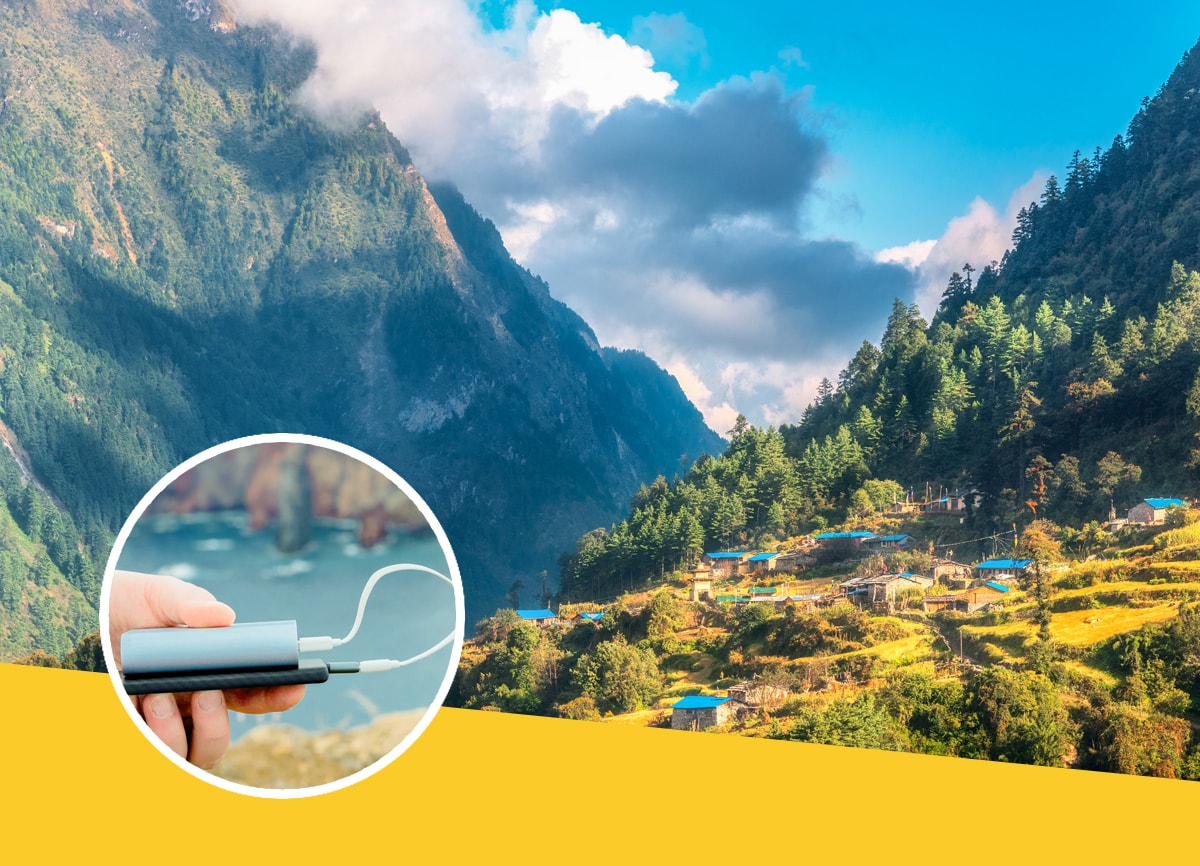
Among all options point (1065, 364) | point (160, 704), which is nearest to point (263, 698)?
point (160, 704)

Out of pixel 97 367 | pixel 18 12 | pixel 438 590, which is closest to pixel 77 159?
pixel 18 12

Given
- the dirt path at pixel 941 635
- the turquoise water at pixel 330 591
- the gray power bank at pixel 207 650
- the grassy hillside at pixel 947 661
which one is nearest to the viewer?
the gray power bank at pixel 207 650

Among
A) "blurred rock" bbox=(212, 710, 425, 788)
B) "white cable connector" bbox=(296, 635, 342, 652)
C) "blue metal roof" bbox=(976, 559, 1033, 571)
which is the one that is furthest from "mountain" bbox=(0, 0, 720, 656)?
"white cable connector" bbox=(296, 635, 342, 652)

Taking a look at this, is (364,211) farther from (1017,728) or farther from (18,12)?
(1017,728)

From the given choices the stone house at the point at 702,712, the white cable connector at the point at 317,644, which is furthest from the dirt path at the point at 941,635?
the white cable connector at the point at 317,644

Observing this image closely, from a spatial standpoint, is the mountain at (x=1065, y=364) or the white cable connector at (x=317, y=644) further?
the mountain at (x=1065, y=364)

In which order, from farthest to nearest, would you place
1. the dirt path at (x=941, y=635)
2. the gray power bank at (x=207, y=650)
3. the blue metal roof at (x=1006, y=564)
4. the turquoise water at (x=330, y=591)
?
the blue metal roof at (x=1006, y=564), the dirt path at (x=941, y=635), the turquoise water at (x=330, y=591), the gray power bank at (x=207, y=650)

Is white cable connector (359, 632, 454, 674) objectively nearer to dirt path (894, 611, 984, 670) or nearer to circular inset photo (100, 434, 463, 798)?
circular inset photo (100, 434, 463, 798)

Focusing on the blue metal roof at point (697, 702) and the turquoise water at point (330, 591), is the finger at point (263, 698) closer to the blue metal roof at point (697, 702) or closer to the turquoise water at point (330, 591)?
the turquoise water at point (330, 591)
